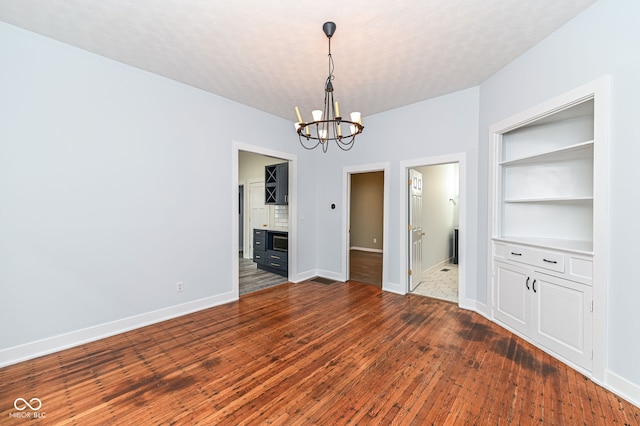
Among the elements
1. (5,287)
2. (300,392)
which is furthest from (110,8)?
(300,392)

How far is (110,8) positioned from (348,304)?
4.09 metres

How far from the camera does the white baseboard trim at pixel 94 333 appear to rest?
7.97 ft

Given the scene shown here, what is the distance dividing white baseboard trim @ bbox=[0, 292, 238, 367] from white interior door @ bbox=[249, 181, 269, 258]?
3120 mm

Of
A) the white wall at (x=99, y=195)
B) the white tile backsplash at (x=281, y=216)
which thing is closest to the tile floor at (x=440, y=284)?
the white tile backsplash at (x=281, y=216)

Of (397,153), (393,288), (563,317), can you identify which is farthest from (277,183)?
(563,317)

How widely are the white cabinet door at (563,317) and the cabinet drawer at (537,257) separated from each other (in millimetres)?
111

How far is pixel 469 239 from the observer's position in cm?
373

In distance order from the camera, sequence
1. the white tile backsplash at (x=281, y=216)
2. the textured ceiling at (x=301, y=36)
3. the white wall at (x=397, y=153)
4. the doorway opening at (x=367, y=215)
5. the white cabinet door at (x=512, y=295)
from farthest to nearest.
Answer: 1. the doorway opening at (x=367, y=215)
2. the white tile backsplash at (x=281, y=216)
3. the white wall at (x=397, y=153)
4. the white cabinet door at (x=512, y=295)
5. the textured ceiling at (x=301, y=36)

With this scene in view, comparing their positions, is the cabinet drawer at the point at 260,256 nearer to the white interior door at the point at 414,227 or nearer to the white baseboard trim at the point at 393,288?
the white baseboard trim at the point at 393,288

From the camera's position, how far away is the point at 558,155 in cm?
285

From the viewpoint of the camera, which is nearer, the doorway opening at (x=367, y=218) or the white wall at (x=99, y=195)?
the white wall at (x=99, y=195)

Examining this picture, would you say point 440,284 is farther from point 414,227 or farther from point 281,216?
point 281,216

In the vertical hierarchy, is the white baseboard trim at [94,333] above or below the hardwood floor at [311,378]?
above

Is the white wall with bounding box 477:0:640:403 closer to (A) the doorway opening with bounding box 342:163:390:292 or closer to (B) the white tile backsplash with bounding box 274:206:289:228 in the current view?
(B) the white tile backsplash with bounding box 274:206:289:228
